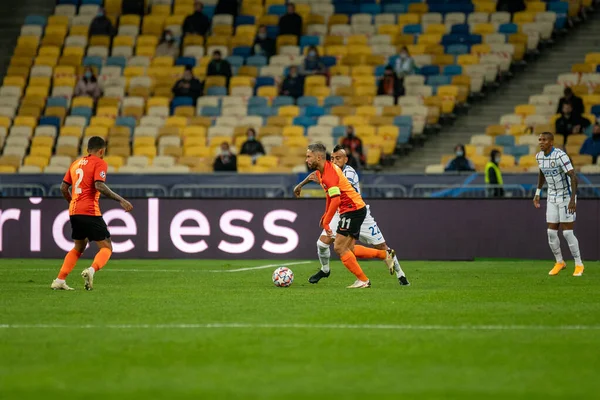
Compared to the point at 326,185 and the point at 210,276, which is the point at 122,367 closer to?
the point at 326,185

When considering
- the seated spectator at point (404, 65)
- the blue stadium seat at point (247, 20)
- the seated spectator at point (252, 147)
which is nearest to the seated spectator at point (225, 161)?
the seated spectator at point (252, 147)

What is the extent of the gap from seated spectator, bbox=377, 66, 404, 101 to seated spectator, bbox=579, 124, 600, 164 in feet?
17.6

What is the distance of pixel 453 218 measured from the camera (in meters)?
21.5

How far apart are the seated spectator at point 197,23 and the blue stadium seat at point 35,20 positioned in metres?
→ 4.75

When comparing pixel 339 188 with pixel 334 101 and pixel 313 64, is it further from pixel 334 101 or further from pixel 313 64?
pixel 313 64

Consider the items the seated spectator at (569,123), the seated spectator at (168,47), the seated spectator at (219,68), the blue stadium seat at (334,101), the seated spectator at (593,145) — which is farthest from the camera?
the seated spectator at (168,47)

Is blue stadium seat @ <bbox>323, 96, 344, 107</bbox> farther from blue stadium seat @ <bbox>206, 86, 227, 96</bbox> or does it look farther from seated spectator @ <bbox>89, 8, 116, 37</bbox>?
seated spectator @ <bbox>89, 8, 116, 37</bbox>

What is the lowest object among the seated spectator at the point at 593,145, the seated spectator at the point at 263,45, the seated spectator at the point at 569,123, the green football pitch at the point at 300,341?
the green football pitch at the point at 300,341

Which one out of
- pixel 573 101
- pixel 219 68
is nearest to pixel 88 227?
pixel 573 101

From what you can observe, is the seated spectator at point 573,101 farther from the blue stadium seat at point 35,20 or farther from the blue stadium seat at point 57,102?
the blue stadium seat at point 35,20

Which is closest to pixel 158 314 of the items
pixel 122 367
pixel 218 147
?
pixel 122 367

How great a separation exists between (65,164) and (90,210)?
573 inches

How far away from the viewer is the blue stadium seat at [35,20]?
1329 inches

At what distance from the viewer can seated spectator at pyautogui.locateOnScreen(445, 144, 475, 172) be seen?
24156mm
